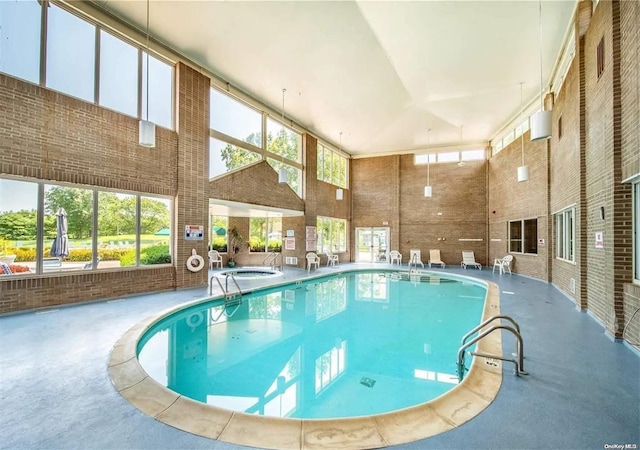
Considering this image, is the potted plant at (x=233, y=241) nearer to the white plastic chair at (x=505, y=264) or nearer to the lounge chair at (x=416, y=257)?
the lounge chair at (x=416, y=257)

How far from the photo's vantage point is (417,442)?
6.33 feet

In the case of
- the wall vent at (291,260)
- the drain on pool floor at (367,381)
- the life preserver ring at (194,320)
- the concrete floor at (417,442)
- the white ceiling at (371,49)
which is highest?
the white ceiling at (371,49)

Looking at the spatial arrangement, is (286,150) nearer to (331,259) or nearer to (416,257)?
(331,259)

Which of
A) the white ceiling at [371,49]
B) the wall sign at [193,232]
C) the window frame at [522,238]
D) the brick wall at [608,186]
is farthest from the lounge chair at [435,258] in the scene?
the wall sign at [193,232]

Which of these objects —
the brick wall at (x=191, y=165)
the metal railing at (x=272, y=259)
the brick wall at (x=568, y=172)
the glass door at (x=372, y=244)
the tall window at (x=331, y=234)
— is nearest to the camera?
the brick wall at (x=568, y=172)

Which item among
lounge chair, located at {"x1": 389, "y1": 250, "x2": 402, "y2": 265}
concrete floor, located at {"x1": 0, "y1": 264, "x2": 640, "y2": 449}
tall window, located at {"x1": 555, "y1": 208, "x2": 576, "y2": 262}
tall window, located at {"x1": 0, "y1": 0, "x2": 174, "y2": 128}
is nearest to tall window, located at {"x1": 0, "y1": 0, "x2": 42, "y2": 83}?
tall window, located at {"x1": 0, "y1": 0, "x2": 174, "y2": 128}

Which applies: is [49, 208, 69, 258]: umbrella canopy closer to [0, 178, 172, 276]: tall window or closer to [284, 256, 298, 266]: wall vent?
[0, 178, 172, 276]: tall window

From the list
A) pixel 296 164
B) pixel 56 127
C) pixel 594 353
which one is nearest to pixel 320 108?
pixel 296 164

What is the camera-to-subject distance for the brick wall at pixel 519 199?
362 inches

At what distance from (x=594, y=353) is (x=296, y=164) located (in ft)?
33.0

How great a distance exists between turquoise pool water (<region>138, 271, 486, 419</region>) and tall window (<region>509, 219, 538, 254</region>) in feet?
14.7

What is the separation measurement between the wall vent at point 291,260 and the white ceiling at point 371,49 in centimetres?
558

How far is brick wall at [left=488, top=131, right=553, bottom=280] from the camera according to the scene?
9.19 meters

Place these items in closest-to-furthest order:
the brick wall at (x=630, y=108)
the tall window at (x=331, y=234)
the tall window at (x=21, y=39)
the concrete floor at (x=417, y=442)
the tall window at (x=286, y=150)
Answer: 1. the concrete floor at (x=417, y=442)
2. the brick wall at (x=630, y=108)
3. the tall window at (x=21, y=39)
4. the tall window at (x=286, y=150)
5. the tall window at (x=331, y=234)
